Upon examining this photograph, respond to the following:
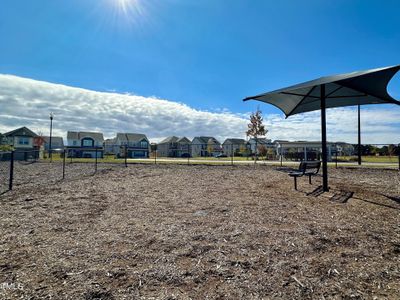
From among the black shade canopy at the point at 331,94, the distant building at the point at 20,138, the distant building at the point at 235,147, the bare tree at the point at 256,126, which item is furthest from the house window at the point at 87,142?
the black shade canopy at the point at 331,94

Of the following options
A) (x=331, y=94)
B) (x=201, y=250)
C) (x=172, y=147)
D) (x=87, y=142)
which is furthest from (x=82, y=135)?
(x=201, y=250)

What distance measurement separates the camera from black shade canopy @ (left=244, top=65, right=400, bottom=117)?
6.00 metres

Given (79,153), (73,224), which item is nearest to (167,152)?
(79,153)

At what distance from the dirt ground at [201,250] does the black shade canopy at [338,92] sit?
3332 millimetres

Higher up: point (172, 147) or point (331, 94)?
point (331, 94)

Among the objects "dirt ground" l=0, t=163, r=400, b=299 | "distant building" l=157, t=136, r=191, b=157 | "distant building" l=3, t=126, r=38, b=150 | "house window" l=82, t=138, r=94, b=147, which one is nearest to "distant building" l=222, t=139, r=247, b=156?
"distant building" l=157, t=136, r=191, b=157

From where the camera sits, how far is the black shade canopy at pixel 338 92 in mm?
6000

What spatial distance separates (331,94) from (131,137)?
63.2 meters

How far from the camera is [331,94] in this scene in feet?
27.3

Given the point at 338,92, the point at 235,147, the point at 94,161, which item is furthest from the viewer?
the point at 235,147

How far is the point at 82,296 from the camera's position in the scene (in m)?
2.04

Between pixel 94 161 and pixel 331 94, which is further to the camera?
pixel 94 161

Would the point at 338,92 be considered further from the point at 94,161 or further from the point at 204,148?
the point at 204,148

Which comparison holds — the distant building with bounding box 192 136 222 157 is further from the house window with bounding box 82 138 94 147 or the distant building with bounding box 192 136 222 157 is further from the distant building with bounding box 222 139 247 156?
the house window with bounding box 82 138 94 147
